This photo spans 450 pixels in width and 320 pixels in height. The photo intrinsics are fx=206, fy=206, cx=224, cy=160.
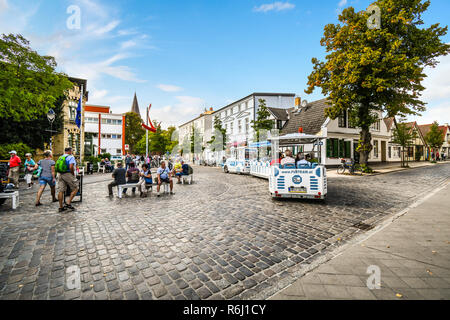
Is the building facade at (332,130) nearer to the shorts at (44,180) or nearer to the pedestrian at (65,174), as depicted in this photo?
the pedestrian at (65,174)

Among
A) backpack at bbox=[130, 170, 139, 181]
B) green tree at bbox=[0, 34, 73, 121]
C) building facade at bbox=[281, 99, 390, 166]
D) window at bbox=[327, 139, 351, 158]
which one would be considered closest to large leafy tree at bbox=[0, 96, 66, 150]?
green tree at bbox=[0, 34, 73, 121]

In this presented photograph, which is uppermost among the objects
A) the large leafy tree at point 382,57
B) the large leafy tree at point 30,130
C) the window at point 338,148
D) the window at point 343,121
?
the large leafy tree at point 382,57

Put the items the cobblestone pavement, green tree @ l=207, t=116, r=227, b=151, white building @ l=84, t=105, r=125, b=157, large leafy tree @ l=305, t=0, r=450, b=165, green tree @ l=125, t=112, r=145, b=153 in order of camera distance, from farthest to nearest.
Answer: green tree @ l=125, t=112, r=145, b=153
white building @ l=84, t=105, r=125, b=157
green tree @ l=207, t=116, r=227, b=151
large leafy tree @ l=305, t=0, r=450, b=165
the cobblestone pavement

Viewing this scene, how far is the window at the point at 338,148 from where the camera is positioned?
2231 centimetres

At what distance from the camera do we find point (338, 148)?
22969 millimetres

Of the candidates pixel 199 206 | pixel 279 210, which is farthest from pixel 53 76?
pixel 279 210

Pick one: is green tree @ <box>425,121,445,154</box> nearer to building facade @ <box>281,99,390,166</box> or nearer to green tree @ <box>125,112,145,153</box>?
building facade @ <box>281,99,390,166</box>

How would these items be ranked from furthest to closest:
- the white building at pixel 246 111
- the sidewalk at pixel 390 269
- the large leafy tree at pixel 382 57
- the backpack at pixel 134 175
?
the white building at pixel 246 111 → the large leafy tree at pixel 382 57 → the backpack at pixel 134 175 → the sidewalk at pixel 390 269

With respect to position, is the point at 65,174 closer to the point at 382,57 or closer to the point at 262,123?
the point at 382,57

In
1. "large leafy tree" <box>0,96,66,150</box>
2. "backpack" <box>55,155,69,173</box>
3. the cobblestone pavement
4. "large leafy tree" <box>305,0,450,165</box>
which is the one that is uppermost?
"large leafy tree" <box>305,0,450,165</box>

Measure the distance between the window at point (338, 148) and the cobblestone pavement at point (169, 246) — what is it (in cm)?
1681

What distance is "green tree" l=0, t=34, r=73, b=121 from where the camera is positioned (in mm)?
9805

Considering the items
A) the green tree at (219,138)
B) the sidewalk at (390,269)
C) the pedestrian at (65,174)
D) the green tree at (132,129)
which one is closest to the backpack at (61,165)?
the pedestrian at (65,174)

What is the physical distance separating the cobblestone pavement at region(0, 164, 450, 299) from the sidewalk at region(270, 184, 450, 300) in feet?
1.06
